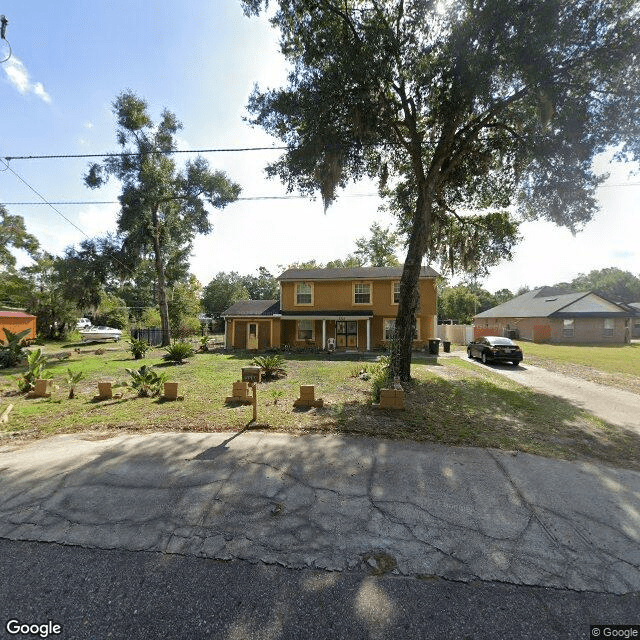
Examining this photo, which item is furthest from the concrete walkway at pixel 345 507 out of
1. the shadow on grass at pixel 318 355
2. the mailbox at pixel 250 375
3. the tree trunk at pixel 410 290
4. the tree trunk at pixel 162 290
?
the tree trunk at pixel 162 290

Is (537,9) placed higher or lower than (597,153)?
higher

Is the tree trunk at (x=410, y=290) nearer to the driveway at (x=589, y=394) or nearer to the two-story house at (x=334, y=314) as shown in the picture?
the driveway at (x=589, y=394)

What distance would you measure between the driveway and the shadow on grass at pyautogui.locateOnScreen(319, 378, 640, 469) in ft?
1.60

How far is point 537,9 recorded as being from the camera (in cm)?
703

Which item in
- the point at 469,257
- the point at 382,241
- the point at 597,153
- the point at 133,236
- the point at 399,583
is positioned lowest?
the point at 399,583

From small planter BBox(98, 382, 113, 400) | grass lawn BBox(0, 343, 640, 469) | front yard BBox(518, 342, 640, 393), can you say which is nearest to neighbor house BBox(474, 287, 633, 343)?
front yard BBox(518, 342, 640, 393)

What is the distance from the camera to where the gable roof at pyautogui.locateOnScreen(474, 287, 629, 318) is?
28.6m

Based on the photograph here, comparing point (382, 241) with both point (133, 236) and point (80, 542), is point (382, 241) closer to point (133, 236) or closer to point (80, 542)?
point (133, 236)

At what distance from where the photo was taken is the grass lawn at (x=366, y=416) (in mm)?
5562

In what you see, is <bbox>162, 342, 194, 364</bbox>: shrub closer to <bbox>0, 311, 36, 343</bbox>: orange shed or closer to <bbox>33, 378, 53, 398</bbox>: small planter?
<bbox>33, 378, 53, 398</bbox>: small planter

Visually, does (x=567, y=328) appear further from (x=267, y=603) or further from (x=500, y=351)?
(x=267, y=603)

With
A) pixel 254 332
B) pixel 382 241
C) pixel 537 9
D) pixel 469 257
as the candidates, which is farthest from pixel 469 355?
pixel 382 241

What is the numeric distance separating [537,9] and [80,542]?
41.2 ft

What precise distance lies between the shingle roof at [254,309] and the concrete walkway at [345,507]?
1716 cm
